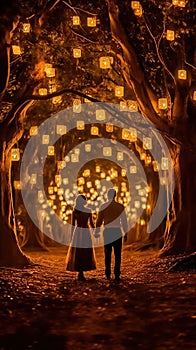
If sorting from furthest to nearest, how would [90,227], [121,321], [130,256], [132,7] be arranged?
[130,256], [132,7], [90,227], [121,321]

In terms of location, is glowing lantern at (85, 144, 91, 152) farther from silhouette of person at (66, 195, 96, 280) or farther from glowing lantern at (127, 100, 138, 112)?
silhouette of person at (66, 195, 96, 280)

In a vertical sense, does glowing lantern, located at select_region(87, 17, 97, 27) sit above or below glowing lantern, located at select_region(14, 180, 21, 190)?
above

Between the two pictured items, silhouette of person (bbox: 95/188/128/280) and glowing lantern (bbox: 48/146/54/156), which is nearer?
silhouette of person (bbox: 95/188/128/280)

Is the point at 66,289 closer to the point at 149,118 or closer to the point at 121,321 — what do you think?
the point at 121,321

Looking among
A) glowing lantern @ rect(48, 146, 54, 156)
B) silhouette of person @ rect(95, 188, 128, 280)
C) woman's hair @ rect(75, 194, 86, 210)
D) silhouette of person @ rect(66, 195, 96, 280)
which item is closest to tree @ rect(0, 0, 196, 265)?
woman's hair @ rect(75, 194, 86, 210)

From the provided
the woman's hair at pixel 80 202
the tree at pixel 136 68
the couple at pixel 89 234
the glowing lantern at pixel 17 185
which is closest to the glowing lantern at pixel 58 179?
the glowing lantern at pixel 17 185

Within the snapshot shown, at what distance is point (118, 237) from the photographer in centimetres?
1420

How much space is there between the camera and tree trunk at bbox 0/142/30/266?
59.1 ft

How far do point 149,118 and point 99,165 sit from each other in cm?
1326

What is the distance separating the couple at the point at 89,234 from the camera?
46.6ft

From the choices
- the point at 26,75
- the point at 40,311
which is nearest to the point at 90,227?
the point at 40,311

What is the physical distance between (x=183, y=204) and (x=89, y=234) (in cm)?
459

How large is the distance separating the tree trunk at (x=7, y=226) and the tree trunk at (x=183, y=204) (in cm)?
388

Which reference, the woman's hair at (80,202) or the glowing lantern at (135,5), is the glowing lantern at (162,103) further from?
the woman's hair at (80,202)
